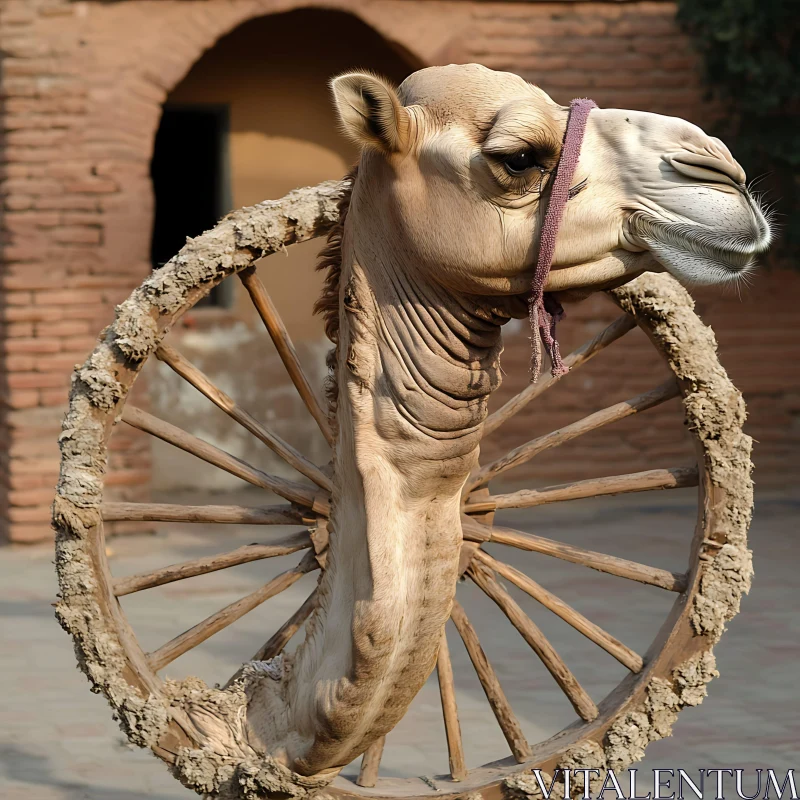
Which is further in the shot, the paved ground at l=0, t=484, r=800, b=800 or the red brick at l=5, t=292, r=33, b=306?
the red brick at l=5, t=292, r=33, b=306

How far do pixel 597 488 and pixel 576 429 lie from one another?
0.16 metres

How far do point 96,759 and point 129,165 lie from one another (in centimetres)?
414

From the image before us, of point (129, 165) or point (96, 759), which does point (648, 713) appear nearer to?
point (96, 759)

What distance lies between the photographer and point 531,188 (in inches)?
81.8

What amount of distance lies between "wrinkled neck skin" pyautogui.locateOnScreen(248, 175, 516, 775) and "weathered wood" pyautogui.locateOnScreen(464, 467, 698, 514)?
739 millimetres

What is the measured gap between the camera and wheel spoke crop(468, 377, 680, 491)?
312 cm

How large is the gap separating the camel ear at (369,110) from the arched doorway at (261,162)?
703 centimetres

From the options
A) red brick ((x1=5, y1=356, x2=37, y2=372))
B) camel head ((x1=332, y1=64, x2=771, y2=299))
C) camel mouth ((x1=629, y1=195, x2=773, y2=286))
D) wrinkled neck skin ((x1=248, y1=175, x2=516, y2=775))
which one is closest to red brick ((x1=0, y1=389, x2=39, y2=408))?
red brick ((x1=5, y1=356, x2=37, y2=372))

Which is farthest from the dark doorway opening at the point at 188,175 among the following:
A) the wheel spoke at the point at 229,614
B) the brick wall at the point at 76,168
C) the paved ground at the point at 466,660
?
the wheel spoke at the point at 229,614

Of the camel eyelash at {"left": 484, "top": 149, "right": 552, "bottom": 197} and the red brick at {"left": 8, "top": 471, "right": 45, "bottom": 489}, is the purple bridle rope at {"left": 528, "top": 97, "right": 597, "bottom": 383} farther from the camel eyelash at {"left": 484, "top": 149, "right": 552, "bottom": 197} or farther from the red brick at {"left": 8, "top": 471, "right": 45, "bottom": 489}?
the red brick at {"left": 8, "top": 471, "right": 45, "bottom": 489}

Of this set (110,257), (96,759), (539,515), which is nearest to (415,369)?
(96,759)

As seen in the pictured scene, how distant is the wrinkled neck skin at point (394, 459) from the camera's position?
2229mm

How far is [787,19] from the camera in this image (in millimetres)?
7895

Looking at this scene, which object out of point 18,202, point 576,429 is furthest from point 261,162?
point 576,429
